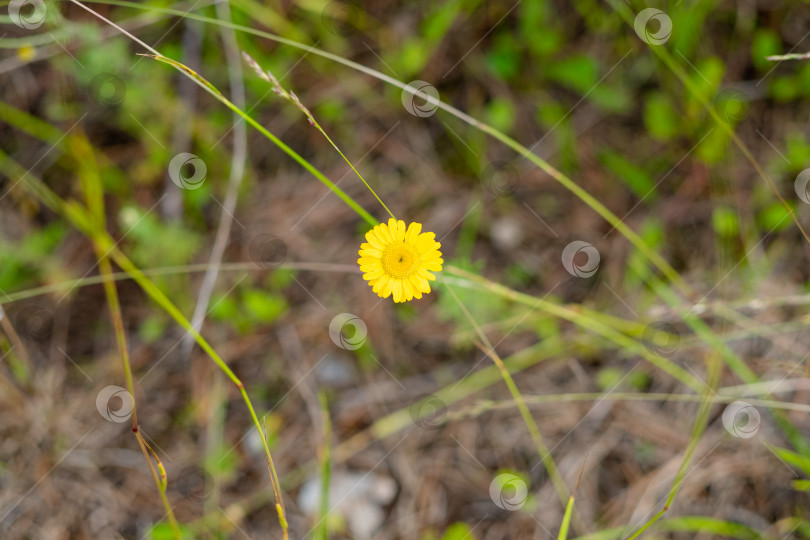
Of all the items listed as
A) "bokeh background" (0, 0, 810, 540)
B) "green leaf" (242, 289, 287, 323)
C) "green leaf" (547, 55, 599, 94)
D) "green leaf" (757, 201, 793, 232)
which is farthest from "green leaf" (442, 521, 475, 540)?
Answer: "green leaf" (547, 55, 599, 94)

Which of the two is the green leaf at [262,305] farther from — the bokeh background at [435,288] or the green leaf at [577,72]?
the green leaf at [577,72]

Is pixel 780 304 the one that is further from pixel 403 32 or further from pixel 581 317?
pixel 403 32

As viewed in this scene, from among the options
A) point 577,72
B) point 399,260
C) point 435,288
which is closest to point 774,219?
point 577,72

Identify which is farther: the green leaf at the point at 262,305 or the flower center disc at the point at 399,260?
the green leaf at the point at 262,305

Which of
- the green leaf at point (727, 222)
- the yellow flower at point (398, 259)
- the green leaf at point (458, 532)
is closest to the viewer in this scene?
the yellow flower at point (398, 259)

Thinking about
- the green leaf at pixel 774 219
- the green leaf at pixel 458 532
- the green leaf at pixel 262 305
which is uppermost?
the green leaf at pixel 774 219

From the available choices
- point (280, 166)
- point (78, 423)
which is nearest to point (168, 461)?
point (78, 423)

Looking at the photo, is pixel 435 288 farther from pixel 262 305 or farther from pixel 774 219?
pixel 774 219

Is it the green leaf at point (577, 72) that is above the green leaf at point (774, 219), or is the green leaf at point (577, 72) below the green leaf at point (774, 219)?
above

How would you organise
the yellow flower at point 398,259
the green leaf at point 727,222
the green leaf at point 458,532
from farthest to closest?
1. the green leaf at point 727,222
2. the green leaf at point 458,532
3. the yellow flower at point 398,259

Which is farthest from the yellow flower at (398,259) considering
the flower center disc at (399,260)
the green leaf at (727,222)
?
the green leaf at (727,222)
